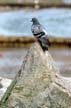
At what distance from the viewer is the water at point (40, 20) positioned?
2394cm

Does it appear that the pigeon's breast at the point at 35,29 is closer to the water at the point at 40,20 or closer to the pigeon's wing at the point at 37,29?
the pigeon's wing at the point at 37,29

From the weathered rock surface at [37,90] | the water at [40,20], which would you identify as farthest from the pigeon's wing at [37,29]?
the water at [40,20]

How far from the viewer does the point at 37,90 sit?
740 cm

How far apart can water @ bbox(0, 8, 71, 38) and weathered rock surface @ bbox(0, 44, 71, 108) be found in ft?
49.2

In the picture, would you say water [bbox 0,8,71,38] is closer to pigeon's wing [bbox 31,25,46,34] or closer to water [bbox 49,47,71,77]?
water [bbox 49,47,71,77]

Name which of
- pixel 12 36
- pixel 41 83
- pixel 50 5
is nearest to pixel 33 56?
pixel 41 83

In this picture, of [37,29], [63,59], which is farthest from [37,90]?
[63,59]

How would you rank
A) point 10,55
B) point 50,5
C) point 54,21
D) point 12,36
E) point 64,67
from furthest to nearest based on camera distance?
point 50,5
point 54,21
point 12,36
point 10,55
point 64,67

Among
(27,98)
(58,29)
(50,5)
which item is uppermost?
(27,98)

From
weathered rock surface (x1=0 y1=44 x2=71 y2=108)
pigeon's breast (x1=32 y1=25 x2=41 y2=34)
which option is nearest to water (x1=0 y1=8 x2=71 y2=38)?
pigeon's breast (x1=32 y1=25 x2=41 y2=34)

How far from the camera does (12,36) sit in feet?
71.3

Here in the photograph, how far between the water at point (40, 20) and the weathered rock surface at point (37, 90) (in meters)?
15.0

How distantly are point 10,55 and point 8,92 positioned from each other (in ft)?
38.4

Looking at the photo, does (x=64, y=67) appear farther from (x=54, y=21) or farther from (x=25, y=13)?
(x=25, y=13)
